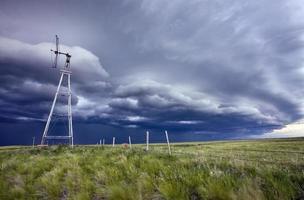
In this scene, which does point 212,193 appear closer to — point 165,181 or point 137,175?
point 165,181

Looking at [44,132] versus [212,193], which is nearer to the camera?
[212,193]

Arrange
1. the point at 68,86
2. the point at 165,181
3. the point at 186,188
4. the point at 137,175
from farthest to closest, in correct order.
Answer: the point at 68,86
the point at 137,175
the point at 165,181
the point at 186,188

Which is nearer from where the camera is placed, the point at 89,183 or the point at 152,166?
the point at 89,183

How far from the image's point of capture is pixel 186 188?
587 cm

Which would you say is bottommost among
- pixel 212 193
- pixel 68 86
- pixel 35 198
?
pixel 35 198

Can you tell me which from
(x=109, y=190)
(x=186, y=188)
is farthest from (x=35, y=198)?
(x=186, y=188)

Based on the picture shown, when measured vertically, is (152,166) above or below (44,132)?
below

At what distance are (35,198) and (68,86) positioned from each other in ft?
118

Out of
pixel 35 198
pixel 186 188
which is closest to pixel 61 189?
pixel 35 198

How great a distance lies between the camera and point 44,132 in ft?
126

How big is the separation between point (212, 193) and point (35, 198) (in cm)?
590

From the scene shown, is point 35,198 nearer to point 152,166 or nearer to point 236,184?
point 152,166

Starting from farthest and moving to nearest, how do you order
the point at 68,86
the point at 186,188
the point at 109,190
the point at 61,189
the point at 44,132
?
the point at 68,86
the point at 44,132
the point at 61,189
the point at 109,190
the point at 186,188

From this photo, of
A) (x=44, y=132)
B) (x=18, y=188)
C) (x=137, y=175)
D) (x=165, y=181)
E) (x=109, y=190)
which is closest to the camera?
(x=165, y=181)
